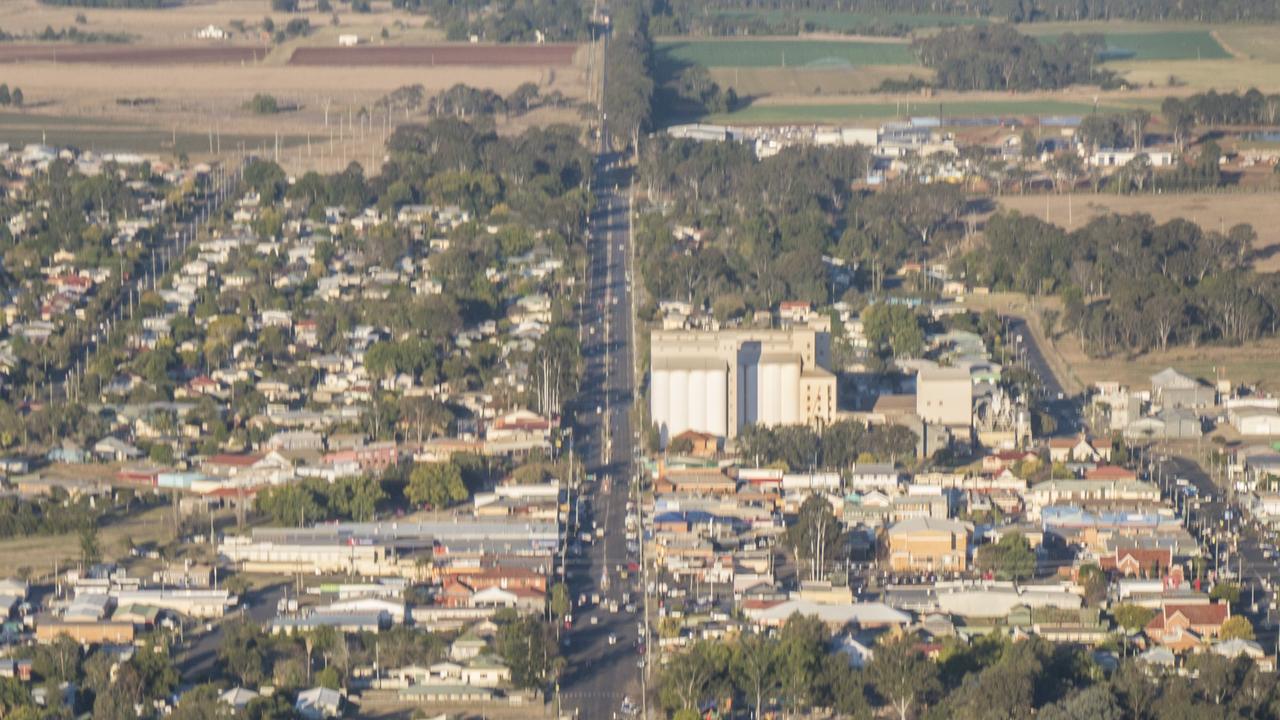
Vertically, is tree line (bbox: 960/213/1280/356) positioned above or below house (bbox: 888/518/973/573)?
above

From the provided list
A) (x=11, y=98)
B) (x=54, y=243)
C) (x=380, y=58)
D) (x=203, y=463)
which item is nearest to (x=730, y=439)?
(x=203, y=463)

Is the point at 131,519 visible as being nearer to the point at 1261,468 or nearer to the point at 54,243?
the point at 1261,468

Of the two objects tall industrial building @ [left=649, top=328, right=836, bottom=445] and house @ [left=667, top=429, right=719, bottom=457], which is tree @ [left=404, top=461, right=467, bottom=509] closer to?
house @ [left=667, top=429, right=719, bottom=457]

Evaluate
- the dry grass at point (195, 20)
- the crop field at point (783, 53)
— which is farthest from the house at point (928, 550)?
the dry grass at point (195, 20)

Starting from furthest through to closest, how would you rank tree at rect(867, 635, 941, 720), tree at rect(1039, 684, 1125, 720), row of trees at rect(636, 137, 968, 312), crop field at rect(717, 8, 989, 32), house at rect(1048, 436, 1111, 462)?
crop field at rect(717, 8, 989, 32)
row of trees at rect(636, 137, 968, 312)
house at rect(1048, 436, 1111, 462)
tree at rect(867, 635, 941, 720)
tree at rect(1039, 684, 1125, 720)

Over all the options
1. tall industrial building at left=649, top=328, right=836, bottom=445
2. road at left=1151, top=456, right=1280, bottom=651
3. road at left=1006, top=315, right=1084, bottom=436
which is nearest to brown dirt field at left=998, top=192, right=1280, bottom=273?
road at left=1006, top=315, right=1084, bottom=436

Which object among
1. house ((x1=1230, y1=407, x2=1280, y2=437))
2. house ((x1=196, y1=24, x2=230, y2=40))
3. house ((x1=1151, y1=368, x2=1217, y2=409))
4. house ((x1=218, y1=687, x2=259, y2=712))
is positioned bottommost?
house ((x1=218, y1=687, x2=259, y2=712))

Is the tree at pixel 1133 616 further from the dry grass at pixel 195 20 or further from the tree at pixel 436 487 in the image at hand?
the dry grass at pixel 195 20

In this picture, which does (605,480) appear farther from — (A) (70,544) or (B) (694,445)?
(A) (70,544)
